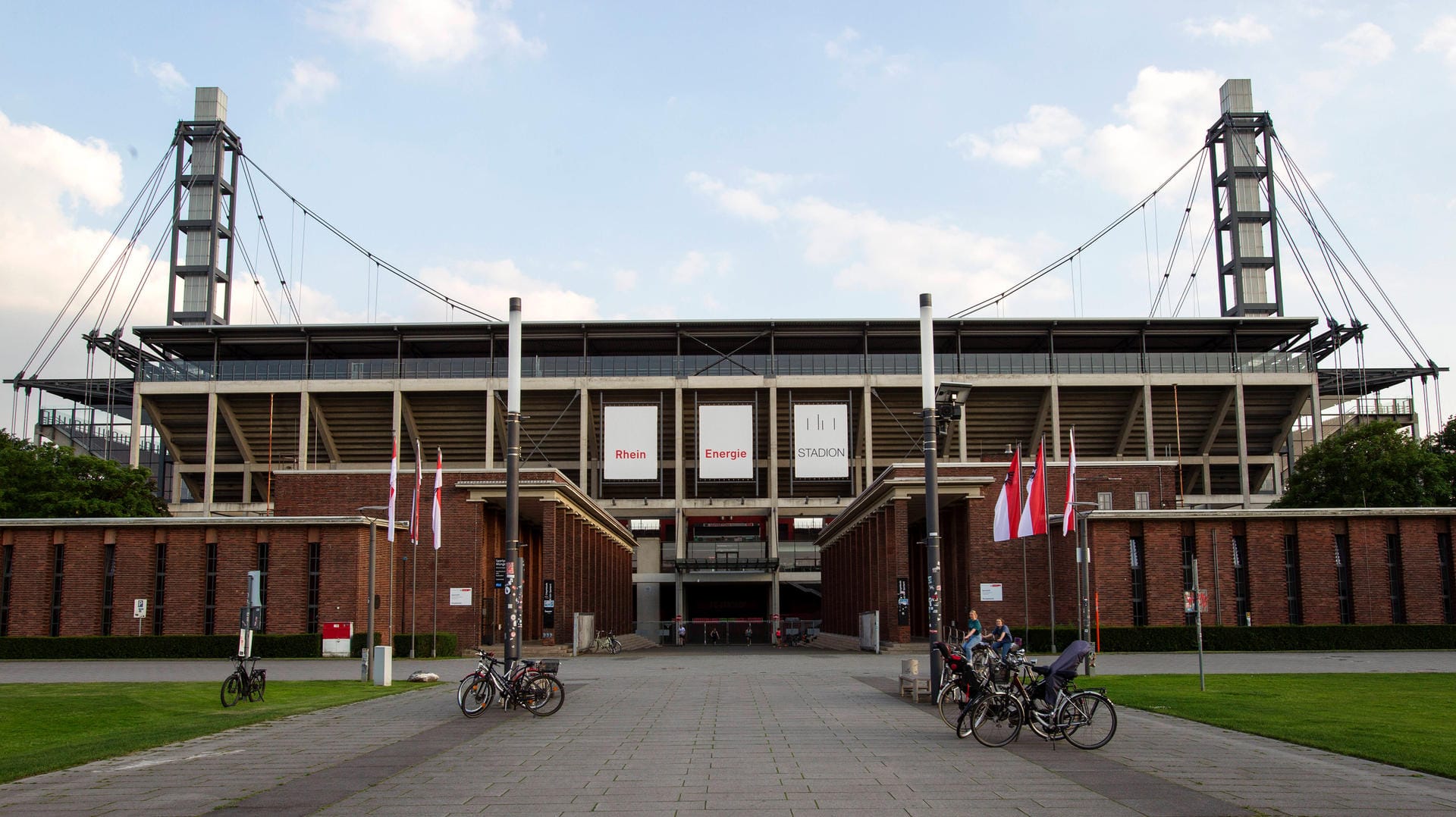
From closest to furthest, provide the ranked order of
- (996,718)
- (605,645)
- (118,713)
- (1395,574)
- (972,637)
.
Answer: (996,718)
(118,713)
(972,637)
(1395,574)
(605,645)

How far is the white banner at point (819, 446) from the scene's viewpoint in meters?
74.5

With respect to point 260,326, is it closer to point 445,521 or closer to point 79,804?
point 445,521

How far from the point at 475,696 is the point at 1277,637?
34436 mm

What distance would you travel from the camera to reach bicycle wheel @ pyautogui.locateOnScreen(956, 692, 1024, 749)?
15.9 meters

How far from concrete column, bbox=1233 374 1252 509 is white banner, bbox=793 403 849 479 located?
2853 centimetres

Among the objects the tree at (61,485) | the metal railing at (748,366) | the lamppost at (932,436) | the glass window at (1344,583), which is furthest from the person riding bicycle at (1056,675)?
the metal railing at (748,366)

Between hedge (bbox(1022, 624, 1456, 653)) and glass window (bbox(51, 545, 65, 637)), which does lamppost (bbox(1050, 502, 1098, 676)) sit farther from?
glass window (bbox(51, 545, 65, 637))

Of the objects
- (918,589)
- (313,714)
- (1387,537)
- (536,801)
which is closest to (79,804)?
(536,801)

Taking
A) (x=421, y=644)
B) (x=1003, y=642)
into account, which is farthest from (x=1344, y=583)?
(x=421, y=644)

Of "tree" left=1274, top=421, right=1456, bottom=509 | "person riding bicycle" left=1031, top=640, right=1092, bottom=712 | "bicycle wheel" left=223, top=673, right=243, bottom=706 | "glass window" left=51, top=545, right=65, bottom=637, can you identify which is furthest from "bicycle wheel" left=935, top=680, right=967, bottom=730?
"tree" left=1274, top=421, right=1456, bottom=509

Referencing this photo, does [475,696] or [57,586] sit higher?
[57,586]

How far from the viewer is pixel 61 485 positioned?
200 ft

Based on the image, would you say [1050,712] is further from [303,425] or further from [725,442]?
[303,425]

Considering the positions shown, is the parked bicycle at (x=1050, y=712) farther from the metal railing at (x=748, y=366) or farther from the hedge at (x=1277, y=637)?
the metal railing at (x=748, y=366)
